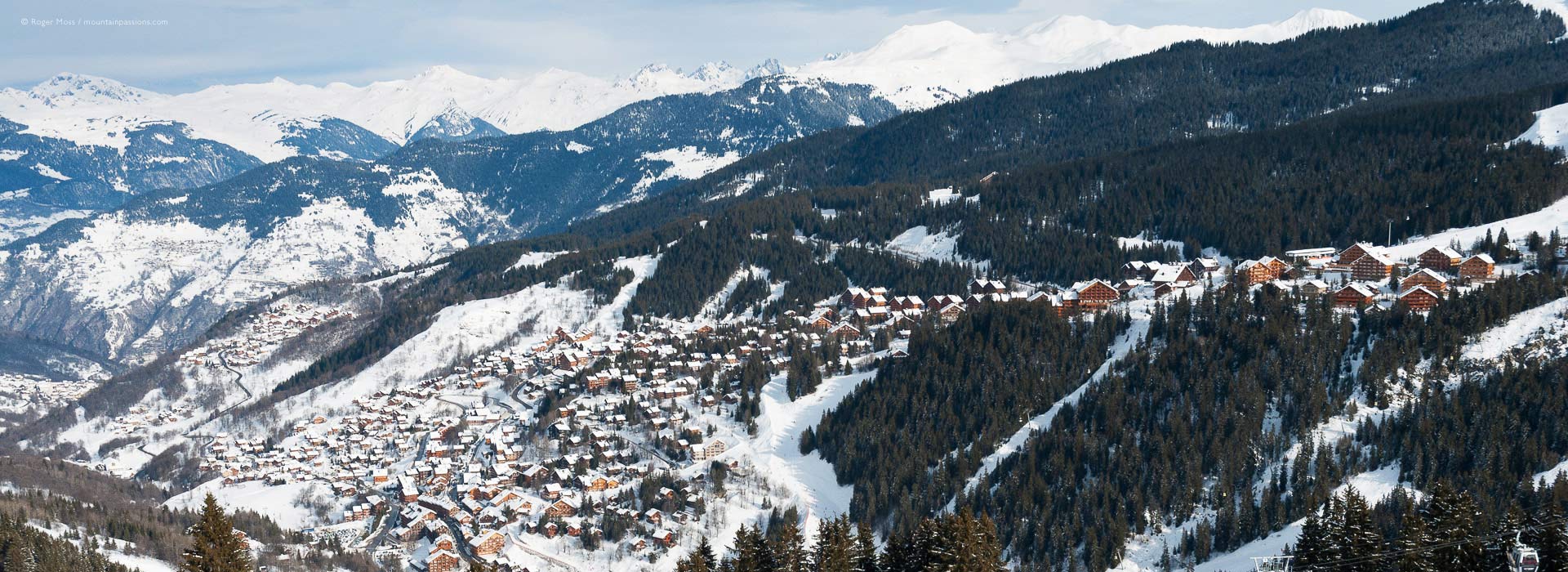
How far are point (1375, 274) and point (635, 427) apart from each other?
81.6 meters

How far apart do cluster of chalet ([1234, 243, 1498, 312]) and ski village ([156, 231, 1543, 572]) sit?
27cm

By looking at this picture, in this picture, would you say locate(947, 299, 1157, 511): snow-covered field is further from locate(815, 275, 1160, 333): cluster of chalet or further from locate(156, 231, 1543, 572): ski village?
locate(815, 275, 1160, 333): cluster of chalet

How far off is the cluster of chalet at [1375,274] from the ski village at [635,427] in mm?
272

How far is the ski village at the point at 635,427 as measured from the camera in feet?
366

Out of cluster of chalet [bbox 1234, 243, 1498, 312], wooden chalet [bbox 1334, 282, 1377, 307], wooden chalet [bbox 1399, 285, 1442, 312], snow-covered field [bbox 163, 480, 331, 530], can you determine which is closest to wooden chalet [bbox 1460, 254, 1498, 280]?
cluster of chalet [bbox 1234, 243, 1498, 312]

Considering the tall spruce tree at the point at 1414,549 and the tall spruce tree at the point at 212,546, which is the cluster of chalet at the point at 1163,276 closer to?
the tall spruce tree at the point at 1414,549

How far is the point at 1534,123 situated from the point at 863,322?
10698 centimetres

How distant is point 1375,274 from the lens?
12550 centimetres

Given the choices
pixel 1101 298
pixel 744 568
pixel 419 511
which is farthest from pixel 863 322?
pixel 744 568

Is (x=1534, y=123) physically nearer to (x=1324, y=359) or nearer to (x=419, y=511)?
(x=1324, y=359)

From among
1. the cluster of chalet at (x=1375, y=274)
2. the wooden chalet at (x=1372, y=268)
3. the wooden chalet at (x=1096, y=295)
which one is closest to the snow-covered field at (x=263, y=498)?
the wooden chalet at (x=1096, y=295)

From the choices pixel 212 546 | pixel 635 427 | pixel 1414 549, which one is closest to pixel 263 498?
pixel 635 427

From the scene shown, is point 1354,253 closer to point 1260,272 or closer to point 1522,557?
point 1260,272

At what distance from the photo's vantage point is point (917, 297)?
17362 cm
